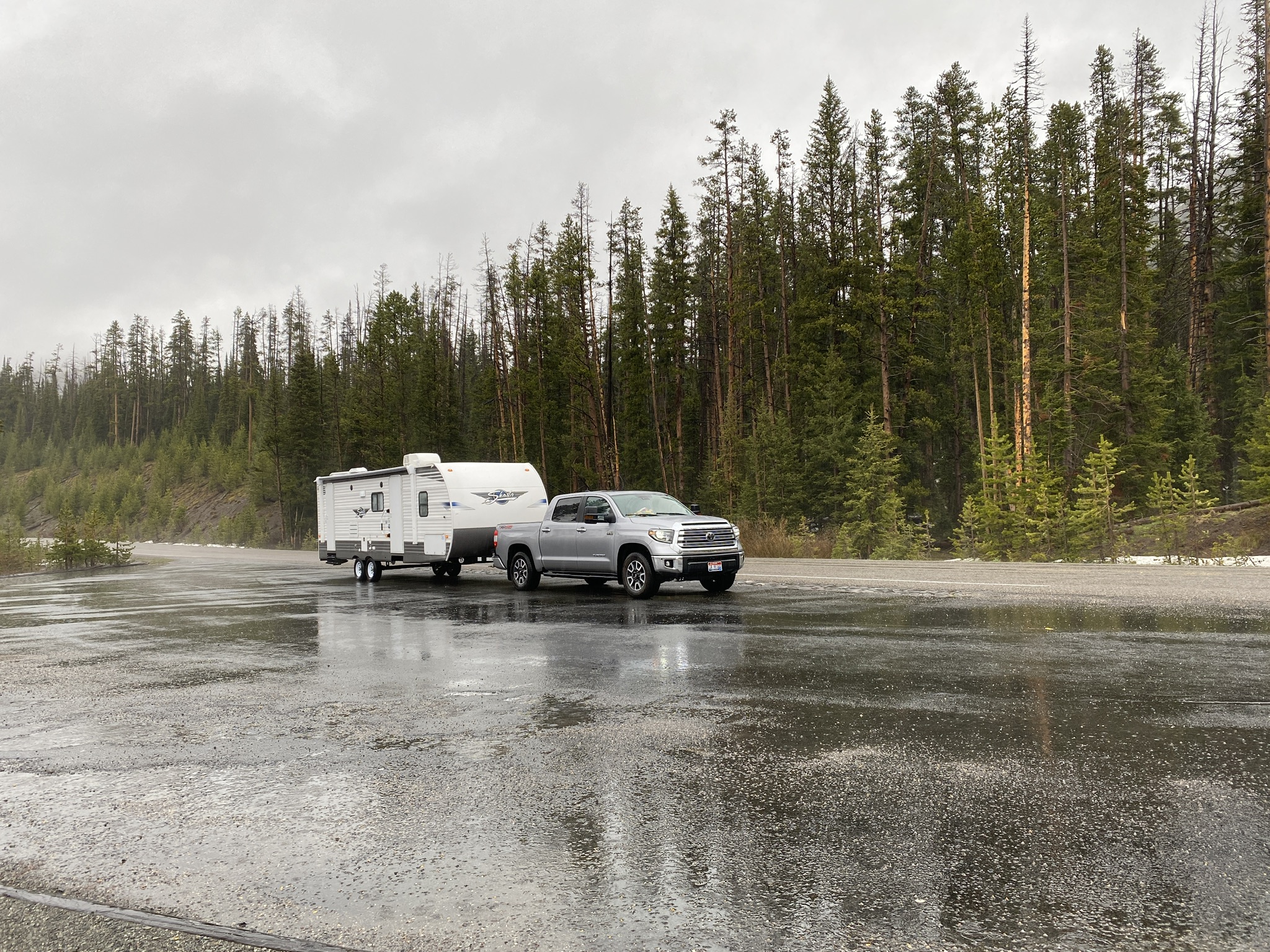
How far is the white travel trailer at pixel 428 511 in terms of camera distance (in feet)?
68.2

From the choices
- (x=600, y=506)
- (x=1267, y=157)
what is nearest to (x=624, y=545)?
(x=600, y=506)

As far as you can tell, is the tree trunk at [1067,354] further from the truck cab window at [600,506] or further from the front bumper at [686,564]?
the truck cab window at [600,506]

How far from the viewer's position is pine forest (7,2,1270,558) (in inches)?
1231

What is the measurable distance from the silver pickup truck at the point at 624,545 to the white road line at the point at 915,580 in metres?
2.11

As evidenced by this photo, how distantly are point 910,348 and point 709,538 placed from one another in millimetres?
27386

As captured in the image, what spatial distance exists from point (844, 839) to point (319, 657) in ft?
25.5

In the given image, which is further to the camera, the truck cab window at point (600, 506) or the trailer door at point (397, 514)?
the trailer door at point (397, 514)

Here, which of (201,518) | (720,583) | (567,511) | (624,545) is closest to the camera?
(624,545)

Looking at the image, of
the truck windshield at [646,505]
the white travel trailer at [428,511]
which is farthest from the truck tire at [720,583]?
the white travel trailer at [428,511]

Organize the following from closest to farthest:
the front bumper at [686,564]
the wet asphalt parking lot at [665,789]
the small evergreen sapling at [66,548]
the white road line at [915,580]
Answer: the wet asphalt parking lot at [665,789] < the white road line at [915,580] < the front bumper at [686,564] < the small evergreen sapling at [66,548]

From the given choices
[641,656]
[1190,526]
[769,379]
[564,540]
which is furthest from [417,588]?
[769,379]

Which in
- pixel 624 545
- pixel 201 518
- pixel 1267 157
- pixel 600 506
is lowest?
pixel 624 545

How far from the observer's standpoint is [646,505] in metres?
17.4

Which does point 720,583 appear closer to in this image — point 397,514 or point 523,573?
point 523,573
